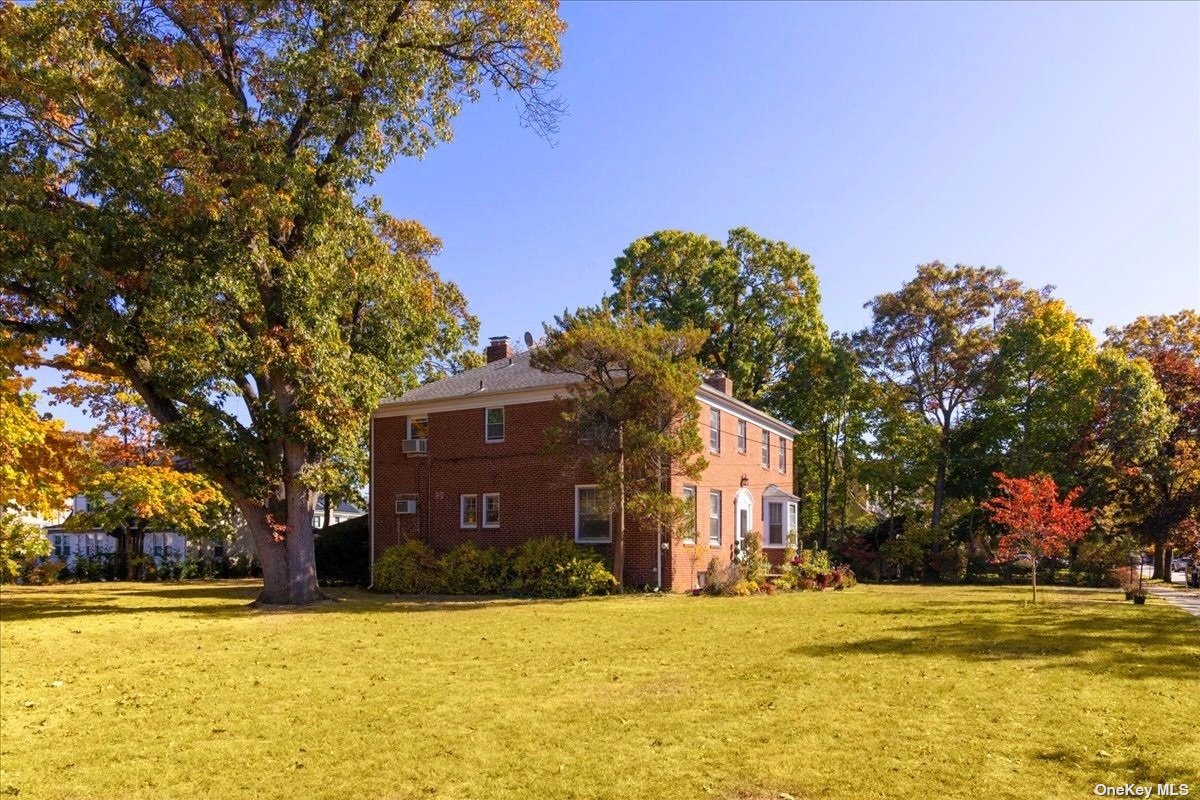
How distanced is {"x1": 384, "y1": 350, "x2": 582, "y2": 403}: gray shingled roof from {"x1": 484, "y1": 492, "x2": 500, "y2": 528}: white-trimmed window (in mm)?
3170

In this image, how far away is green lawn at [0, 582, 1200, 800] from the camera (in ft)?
20.4

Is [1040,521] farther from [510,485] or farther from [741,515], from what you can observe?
[510,485]

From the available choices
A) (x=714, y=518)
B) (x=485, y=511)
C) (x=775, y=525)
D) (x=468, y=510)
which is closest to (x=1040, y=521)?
(x=714, y=518)

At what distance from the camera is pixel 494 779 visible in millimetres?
6242

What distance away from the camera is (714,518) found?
A: 28.6 m

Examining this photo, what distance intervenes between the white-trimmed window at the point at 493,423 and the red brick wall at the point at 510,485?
19 cm

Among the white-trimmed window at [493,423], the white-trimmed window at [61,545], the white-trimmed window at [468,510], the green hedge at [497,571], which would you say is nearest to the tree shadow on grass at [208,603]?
the green hedge at [497,571]

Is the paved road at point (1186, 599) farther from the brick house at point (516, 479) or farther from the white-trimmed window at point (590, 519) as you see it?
the white-trimmed window at point (590, 519)

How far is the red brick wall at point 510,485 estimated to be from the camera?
998 inches

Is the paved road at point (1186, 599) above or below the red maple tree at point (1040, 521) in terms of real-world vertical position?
below

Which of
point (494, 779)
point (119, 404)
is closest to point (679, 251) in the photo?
point (119, 404)

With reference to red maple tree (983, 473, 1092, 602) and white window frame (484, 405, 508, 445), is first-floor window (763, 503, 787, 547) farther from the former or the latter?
red maple tree (983, 473, 1092, 602)

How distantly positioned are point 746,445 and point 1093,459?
1684cm

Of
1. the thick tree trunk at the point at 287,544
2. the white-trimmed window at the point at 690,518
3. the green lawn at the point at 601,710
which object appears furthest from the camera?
the white-trimmed window at the point at 690,518
